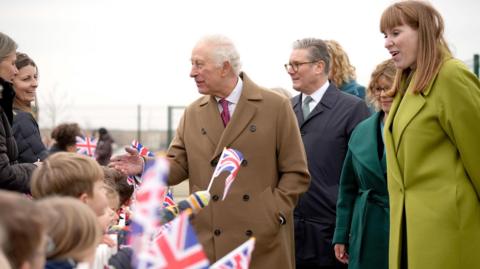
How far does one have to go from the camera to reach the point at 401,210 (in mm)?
4438

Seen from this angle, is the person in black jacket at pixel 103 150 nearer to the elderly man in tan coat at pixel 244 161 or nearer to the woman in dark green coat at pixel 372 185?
the elderly man in tan coat at pixel 244 161

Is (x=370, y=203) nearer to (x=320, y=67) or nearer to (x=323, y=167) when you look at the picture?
(x=323, y=167)

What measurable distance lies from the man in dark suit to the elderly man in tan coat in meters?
0.67

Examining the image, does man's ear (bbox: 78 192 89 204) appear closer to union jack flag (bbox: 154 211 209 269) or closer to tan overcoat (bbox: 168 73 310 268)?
union jack flag (bbox: 154 211 209 269)

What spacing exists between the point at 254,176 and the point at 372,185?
787 millimetres

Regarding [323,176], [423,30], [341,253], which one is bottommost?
[341,253]

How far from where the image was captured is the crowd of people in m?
3.78

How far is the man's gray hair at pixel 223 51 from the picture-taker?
525 centimetres

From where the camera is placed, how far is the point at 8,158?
15.8ft

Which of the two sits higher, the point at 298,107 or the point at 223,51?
the point at 223,51

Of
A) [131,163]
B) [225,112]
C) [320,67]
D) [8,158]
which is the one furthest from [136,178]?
[320,67]

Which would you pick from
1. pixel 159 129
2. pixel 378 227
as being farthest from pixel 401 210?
pixel 159 129

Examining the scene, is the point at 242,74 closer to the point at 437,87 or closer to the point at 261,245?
the point at 261,245

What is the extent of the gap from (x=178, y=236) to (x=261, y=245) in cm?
238
